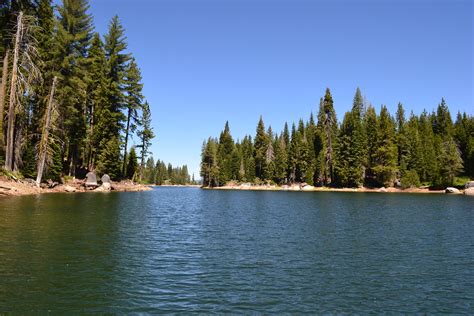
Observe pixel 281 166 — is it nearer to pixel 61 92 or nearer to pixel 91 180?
pixel 91 180

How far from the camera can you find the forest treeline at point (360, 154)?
311 ft

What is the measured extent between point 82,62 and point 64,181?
19.1m

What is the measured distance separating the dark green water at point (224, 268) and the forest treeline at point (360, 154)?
249 feet

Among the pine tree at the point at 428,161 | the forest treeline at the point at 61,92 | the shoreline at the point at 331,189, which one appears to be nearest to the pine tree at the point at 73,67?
the forest treeline at the point at 61,92

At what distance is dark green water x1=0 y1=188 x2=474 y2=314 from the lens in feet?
33.6

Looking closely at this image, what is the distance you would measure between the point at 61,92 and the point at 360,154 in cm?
7886

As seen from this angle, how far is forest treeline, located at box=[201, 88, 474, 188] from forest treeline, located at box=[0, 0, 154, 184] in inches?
2422

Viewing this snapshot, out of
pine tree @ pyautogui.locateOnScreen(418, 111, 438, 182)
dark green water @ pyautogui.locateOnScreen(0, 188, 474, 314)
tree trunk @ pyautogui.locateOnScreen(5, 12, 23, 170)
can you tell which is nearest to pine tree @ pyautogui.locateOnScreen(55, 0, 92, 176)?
tree trunk @ pyautogui.locateOnScreen(5, 12, 23, 170)

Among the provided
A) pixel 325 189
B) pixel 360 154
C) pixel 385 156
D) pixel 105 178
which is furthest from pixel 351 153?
pixel 105 178

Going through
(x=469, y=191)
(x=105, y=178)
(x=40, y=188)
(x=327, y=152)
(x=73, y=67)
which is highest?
(x=73, y=67)

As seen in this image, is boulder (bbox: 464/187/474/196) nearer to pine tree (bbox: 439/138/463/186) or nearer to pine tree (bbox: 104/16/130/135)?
pine tree (bbox: 439/138/463/186)

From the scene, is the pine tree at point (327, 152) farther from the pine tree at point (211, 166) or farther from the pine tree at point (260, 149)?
the pine tree at point (211, 166)

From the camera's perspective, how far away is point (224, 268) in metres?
14.1

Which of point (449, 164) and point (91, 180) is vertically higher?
point (449, 164)
